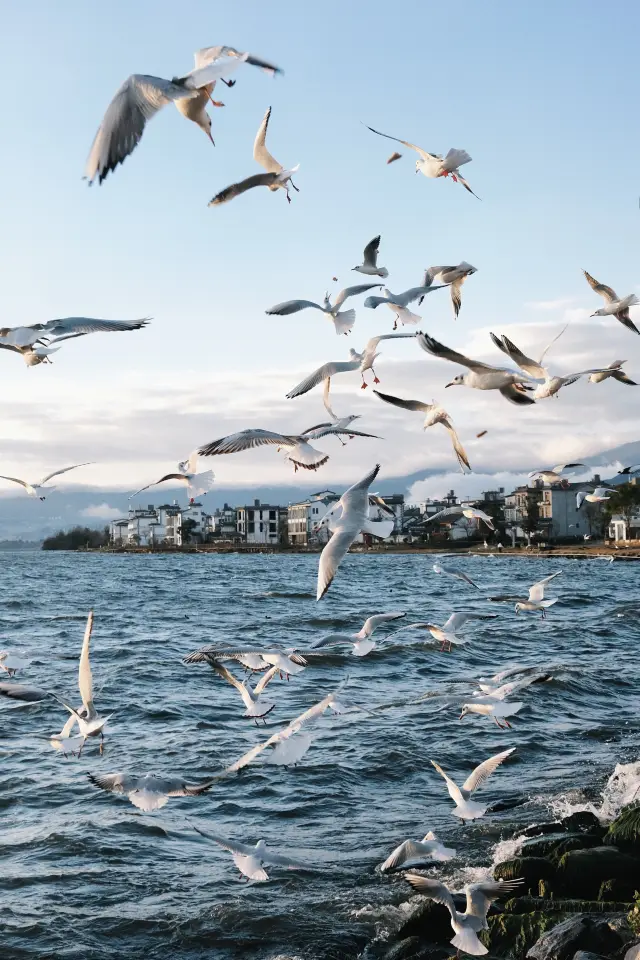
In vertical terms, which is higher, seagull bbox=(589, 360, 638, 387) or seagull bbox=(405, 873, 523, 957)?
seagull bbox=(589, 360, 638, 387)

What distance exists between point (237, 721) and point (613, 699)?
7.42 metres

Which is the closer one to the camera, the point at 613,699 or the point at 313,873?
the point at 313,873

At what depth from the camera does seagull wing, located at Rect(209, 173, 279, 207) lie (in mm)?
8414

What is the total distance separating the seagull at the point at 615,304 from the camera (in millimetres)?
9891

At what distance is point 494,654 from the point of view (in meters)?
25.2

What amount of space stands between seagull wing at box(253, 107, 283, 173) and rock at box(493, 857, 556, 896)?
680 cm

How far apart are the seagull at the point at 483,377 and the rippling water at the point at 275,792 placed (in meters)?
4.62

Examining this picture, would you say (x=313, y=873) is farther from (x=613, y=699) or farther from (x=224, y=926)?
(x=613, y=699)

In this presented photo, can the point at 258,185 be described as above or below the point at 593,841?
above

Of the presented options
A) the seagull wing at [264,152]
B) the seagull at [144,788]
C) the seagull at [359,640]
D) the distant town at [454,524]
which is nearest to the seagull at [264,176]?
the seagull wing at [264,152]

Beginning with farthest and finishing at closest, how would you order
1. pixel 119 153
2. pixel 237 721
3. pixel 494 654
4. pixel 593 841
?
pixel 494 654 < pixel 237 721 < pixel 593 841 < pixel 119 153

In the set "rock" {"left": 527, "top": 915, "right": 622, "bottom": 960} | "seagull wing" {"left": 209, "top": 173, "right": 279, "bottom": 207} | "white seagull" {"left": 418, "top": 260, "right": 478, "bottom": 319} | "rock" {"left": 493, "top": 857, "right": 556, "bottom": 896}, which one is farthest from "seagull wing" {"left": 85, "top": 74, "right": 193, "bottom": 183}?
"rock" {"left": 493, "top": 857, "right": 556, "bottom": 896}

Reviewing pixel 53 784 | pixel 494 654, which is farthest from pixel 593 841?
pixel 494 654

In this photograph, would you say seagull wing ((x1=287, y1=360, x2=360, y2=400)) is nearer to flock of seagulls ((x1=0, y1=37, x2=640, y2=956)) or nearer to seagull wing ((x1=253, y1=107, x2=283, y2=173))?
flock of seagulls ((x1=0, y1=37, x2=640, y2=956))
